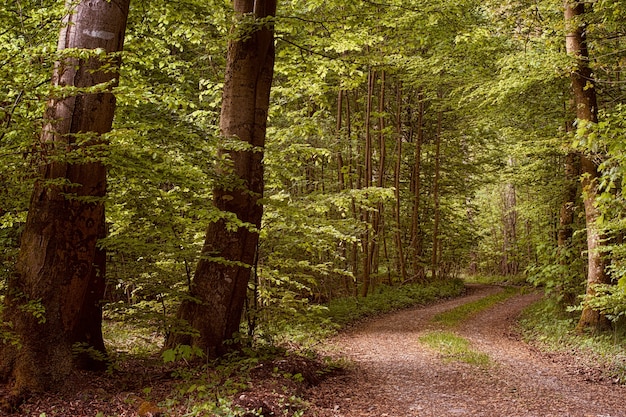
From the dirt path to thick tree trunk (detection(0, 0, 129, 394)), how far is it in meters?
2.92

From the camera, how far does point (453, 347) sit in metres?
10.4

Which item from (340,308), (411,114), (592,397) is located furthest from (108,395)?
(411,114)

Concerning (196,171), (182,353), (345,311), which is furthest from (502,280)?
(196,171)

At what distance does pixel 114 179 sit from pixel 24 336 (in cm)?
204

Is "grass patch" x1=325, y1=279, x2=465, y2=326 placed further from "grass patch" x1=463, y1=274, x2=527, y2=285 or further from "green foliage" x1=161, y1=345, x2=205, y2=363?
"grass patch" x1=463, y1=274, x2=527, y2=285

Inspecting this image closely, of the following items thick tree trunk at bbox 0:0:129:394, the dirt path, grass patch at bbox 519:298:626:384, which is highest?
thick tree trunk at bbox 0:0:129:394

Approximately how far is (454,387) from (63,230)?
18.3 ft

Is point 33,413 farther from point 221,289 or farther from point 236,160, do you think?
point 236,160

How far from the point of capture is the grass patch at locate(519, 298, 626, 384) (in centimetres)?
901

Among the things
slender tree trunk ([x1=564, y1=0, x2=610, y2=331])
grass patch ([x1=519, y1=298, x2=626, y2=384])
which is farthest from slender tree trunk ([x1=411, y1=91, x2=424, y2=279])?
slender tree trunk ([x1=564, y1=0, x2=610, y2=331])

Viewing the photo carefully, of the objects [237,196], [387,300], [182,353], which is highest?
[237,196]

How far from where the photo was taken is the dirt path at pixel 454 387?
6.23 metres

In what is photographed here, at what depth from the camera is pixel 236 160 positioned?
7.35 m

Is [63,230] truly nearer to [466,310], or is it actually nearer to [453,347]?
[453,347]
